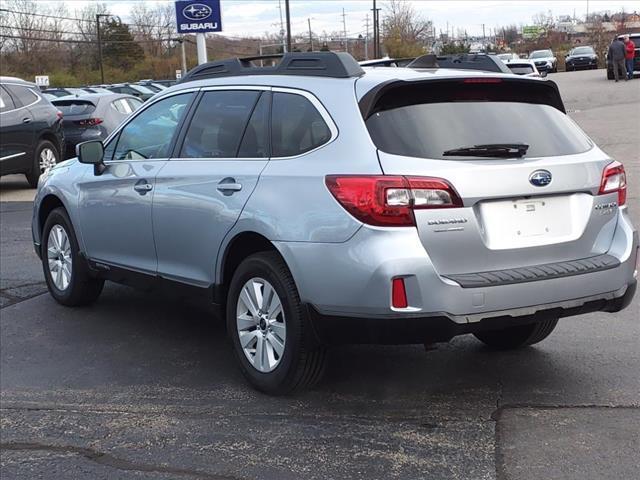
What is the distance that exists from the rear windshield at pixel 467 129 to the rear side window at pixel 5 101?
11.1m

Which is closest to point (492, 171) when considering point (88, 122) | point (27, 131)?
point (27, 131)

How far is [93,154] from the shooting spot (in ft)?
19.4

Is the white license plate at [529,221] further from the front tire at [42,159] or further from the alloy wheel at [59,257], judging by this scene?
the front tire at [42,159]

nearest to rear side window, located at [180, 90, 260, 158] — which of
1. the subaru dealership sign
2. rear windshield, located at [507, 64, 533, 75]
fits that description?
the subaru dealership sign

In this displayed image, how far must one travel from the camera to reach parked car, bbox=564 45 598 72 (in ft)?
169

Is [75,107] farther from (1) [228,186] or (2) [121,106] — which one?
(1) [228,186]

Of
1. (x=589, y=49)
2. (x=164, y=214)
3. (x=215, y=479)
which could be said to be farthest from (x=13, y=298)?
(x=589, y=49)

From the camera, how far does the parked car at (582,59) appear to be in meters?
51.6

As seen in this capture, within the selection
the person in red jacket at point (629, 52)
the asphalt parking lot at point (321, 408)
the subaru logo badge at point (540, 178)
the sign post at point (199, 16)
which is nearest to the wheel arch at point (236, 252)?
the asphalt parking lot at point (321, 408)

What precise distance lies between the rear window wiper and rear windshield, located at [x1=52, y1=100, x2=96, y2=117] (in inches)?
554

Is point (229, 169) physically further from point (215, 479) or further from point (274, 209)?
point (215, 479)

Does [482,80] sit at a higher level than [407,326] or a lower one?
higher

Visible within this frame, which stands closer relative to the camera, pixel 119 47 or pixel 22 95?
pixel 22 95

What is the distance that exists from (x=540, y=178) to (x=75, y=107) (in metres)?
14.6
